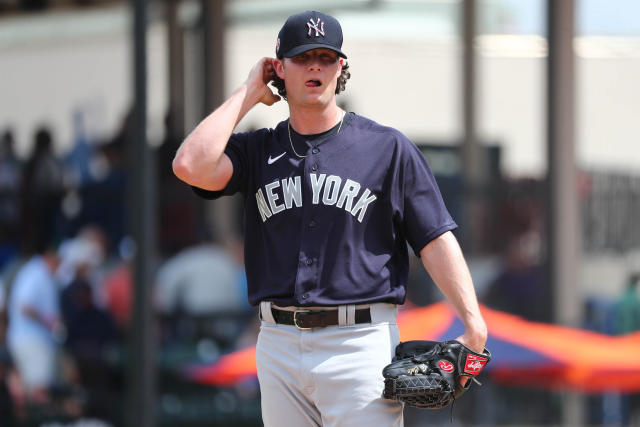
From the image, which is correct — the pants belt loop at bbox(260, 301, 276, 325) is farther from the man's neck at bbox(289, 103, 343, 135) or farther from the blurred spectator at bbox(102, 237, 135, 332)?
the blurred spectator at bbox(102, 237, 135, 332)

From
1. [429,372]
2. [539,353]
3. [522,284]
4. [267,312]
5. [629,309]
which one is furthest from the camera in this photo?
[522,284]

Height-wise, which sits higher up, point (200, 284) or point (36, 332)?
point (200, 284)

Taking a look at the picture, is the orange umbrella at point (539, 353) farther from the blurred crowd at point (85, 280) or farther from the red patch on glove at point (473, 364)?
the red patch on glove at point (473, 364)

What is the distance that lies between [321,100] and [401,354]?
0.64 m

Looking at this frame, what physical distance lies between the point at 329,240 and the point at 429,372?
393mm

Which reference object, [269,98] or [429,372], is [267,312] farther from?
[269,98]

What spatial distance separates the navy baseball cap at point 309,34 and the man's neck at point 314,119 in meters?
0.14

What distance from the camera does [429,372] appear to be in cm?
259

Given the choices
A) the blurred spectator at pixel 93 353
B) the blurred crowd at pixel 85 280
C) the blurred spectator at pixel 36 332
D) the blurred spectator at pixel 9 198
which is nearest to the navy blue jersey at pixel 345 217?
the blurred crowd at pixel 85 280

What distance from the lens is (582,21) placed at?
670 cm

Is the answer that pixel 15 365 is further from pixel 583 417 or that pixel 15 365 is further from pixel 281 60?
pixel 281 60

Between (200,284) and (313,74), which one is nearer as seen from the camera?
(313,74)

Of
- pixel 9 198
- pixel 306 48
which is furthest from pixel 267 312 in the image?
pixel 9 198

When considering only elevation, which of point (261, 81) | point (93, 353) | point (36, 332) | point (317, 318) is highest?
point (261, 81)
